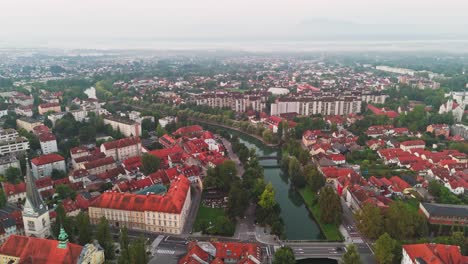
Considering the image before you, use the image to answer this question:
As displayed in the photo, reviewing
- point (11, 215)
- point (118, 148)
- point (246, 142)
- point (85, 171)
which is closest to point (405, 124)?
point (246, 142)

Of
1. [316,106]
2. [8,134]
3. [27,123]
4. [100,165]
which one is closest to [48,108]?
[27,123]

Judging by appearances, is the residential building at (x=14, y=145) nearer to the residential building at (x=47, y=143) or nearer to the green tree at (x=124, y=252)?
the residential building at (x=47, y=143)

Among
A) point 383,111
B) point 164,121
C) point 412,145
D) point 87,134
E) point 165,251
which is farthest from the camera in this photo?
point 383,111

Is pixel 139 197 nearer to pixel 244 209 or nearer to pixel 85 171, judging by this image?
pixel 244 209

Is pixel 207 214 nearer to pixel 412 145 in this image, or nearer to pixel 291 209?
pixel 291 209

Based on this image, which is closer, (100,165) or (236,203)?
(236,203)

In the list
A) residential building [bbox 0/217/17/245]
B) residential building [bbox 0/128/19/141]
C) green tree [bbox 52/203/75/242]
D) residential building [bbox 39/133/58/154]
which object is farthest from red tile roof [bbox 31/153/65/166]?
green tree [bbox 52/203/75/242]
